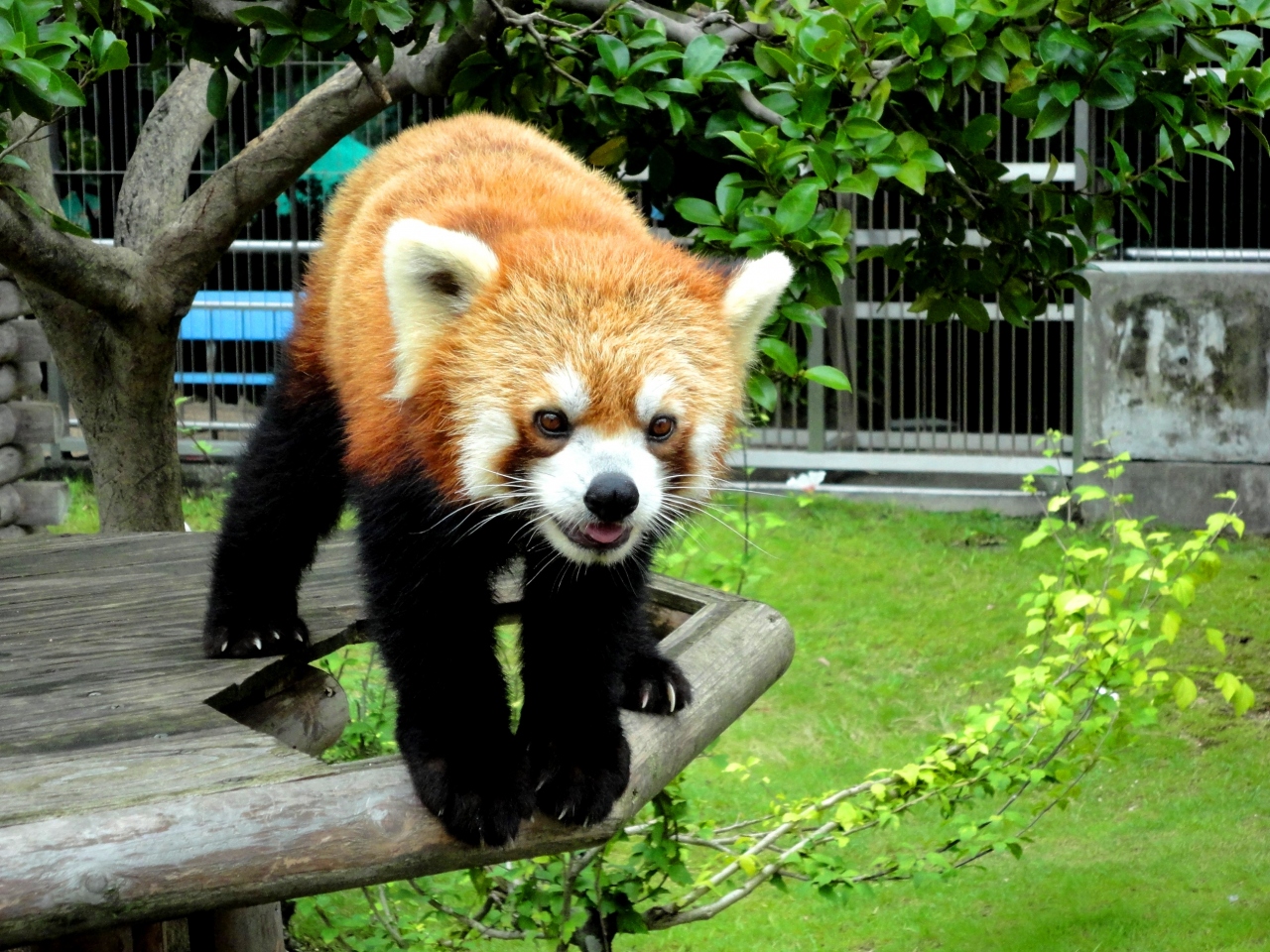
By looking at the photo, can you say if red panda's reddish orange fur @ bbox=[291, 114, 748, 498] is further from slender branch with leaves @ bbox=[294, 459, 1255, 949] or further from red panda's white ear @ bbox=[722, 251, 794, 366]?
slender branch with leaves @ bbox=[294, 459, 1255, 949]

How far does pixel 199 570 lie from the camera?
3287mm

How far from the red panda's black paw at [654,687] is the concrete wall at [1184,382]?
4796 millimetres

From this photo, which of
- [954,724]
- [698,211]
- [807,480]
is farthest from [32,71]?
[807,480]

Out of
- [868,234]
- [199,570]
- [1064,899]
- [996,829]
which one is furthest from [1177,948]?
[868,234]

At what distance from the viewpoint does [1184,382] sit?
6.87m

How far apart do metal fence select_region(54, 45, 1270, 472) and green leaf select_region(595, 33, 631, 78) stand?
4312mm

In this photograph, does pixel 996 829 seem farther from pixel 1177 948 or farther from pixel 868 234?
pixel 868 234

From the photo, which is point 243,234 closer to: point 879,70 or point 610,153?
point 610,153

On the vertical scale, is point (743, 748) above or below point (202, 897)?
below

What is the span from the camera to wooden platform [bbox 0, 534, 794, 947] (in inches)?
69.3

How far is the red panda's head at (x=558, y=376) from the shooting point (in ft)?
6.69

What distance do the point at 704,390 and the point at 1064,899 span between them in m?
2.67

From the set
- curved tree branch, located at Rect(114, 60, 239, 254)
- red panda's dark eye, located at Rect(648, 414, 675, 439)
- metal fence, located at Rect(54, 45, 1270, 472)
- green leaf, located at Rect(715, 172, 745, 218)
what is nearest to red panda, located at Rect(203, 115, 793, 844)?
red panda's dark eye, located at Rect(648, 414, 675, 439)

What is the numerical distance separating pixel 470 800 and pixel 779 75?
5.35 feet
